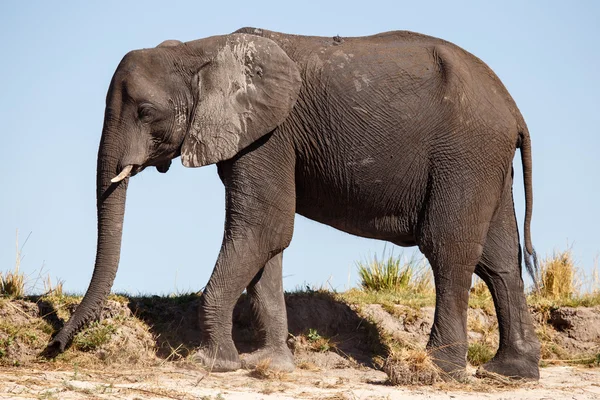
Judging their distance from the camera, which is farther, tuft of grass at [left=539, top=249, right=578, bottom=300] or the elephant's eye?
tuft of grass at [left=539, top=249, right=578, bottom=300]

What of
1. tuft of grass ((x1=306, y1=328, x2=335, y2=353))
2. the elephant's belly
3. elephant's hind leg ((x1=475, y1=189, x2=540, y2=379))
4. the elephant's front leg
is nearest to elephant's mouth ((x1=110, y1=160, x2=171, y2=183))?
the elephant's front leg

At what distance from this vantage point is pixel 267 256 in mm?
10773

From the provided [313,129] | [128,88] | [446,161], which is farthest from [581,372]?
[128,88]

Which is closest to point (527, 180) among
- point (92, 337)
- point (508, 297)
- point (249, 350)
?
point (508, 297)

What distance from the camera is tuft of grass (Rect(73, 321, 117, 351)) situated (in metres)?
10.7

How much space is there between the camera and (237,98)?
35.8 ft

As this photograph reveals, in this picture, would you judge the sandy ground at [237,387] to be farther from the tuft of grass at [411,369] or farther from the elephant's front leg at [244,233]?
the elephant's front leg at [244,233]

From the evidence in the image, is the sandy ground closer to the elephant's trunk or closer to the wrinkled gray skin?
the wrinkled gray skin

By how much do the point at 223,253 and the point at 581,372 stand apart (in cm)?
428

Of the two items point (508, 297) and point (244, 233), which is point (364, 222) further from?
point (508, 297)

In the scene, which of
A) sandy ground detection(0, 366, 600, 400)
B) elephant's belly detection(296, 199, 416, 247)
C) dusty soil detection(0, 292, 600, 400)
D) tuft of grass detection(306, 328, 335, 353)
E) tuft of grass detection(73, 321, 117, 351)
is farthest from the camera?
tuft of grass detection(306, 328, 335, 353)

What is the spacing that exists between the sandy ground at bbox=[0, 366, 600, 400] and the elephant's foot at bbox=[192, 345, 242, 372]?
10cm

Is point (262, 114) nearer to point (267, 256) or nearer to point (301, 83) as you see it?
point (301, 83)

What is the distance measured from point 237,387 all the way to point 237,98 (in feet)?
9.23
